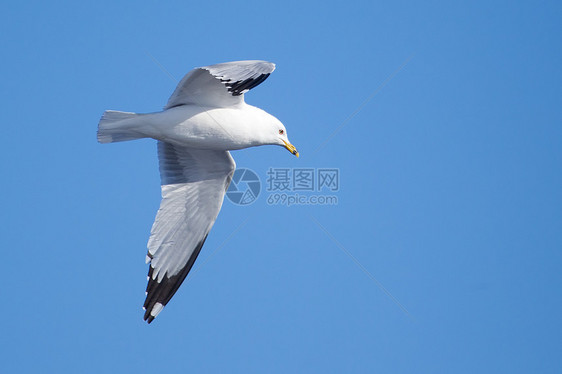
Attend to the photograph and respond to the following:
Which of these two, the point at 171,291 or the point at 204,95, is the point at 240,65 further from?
the point at 171,291

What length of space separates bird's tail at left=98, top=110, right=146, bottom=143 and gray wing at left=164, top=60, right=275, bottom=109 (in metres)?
0.37

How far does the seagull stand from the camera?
6.39m

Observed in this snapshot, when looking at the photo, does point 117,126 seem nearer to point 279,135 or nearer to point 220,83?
point 220,83

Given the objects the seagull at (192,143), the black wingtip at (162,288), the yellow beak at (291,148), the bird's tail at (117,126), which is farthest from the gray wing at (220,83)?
the black wingtip at (162,288)

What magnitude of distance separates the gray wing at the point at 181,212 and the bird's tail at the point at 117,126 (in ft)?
2.95

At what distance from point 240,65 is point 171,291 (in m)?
2.75

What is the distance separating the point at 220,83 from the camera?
6.43m

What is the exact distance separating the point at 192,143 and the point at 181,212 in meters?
1.01

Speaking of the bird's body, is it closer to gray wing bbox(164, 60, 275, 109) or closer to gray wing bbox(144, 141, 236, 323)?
gray wing bbox(164, 60, 275, 109)

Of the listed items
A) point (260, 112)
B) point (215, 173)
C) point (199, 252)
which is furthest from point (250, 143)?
point (199, 252)

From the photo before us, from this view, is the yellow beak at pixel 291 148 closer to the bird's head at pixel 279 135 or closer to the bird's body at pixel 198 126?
the bird's head at pixel 279 135

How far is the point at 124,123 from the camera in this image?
6.49 m

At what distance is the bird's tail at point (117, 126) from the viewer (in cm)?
650

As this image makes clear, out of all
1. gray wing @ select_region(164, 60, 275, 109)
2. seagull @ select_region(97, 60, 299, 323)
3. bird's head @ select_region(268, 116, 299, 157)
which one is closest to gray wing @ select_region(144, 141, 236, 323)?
seagull @ select_region(97, 60, 299, 323)
